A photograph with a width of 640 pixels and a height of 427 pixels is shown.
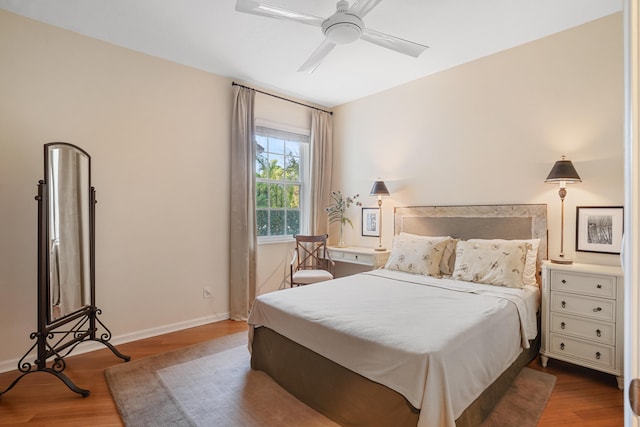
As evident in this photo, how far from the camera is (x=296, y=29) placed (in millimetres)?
2754

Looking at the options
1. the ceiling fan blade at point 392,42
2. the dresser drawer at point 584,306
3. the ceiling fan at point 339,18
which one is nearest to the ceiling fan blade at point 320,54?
the ceiling fan at point 339,18

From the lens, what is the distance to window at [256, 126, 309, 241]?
418 cm

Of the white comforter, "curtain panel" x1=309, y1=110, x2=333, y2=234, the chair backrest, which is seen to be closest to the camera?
the white comforter

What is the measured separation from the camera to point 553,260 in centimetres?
270

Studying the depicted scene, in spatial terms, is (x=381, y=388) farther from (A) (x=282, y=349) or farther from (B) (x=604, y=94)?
(B) (x=604, y=94)

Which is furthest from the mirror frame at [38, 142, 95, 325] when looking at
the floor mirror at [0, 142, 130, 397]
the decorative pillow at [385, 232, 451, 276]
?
the decorative pillow at [385, 232, 451, 276]

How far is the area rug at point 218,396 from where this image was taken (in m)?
1.88

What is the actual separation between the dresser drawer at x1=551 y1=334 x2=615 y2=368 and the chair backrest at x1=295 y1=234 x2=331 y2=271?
102 inches

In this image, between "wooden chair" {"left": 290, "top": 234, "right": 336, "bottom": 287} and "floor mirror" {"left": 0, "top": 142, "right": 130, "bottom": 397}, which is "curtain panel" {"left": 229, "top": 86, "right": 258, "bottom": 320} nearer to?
"wooden chair" {"left": 290, "top": 234, "right": 336, "bottom": 287}

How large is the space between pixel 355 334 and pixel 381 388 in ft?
0.94

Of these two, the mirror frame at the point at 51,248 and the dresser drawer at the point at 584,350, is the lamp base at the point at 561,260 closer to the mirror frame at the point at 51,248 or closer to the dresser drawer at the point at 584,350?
A: the dresser drawer at the point at 584,350

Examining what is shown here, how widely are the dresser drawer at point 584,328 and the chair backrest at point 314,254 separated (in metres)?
2.58

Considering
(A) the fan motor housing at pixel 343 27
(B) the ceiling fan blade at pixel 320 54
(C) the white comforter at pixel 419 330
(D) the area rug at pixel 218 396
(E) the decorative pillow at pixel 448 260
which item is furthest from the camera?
(E) the decorative pillow at pixel 448 260

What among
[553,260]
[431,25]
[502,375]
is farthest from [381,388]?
[431,25]
